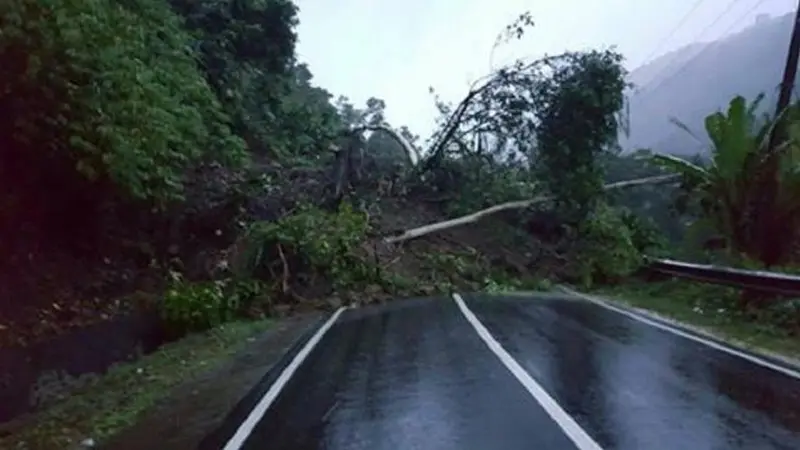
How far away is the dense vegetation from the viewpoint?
15.6m

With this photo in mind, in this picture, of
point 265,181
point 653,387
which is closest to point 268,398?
point 653,387

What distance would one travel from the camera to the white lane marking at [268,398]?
22.0ft

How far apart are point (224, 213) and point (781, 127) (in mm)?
13282

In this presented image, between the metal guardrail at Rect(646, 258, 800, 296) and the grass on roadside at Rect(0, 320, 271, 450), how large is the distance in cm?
862

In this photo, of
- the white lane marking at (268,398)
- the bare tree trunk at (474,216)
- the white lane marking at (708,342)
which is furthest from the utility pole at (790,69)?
the white lane marking at (268,398)

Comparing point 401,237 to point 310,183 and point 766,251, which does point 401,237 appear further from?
point 766,251

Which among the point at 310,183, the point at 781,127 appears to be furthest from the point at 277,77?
the point at 781,127

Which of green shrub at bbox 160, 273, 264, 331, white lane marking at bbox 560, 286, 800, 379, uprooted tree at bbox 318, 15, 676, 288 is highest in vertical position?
uprooted tree at bbox 318, 15, 676, 288

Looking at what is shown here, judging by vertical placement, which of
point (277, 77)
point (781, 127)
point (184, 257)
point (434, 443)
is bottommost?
point (434, 443)

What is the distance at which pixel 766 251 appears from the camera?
17.0 m

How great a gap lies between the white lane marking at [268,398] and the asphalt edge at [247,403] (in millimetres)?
42

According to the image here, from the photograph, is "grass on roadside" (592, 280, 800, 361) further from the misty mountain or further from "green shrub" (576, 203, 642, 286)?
the misty mountain

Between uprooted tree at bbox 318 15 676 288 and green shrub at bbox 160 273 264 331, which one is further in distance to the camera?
uprooted tree at bbox 318 15 676 288

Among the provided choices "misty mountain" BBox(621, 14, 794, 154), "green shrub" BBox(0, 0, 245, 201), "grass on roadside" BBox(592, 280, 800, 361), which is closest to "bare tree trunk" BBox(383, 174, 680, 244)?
"grass on roadside" BBox(592, 280, 800, 361)
